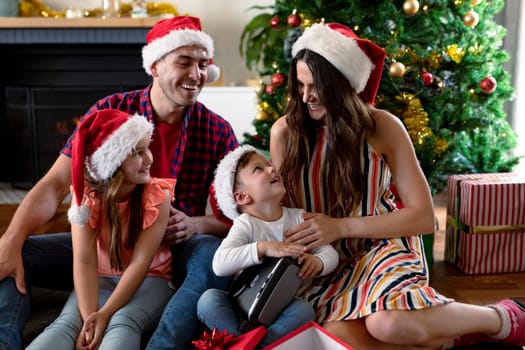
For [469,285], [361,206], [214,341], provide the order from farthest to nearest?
[469,285]
[361,206]
[214,341]

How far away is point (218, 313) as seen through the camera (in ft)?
5.19

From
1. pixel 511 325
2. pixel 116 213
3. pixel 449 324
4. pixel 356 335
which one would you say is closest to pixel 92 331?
pixel 116 213

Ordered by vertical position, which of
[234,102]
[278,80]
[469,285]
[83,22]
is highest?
[83,22]

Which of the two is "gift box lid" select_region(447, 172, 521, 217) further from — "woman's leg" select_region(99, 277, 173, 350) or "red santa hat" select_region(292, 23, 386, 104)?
"woman's leg" select_region(99, 277, 173, 350)

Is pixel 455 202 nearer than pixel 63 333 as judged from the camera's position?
No

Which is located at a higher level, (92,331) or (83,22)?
(83,22)

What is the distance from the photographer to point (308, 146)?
182 cm

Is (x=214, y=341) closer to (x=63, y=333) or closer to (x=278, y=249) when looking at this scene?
(x=278, y=249)

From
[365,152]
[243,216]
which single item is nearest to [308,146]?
[365,152]

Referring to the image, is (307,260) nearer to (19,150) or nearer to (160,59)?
(160,59)

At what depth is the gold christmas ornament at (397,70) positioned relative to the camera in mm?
2525

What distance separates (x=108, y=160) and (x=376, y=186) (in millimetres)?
769

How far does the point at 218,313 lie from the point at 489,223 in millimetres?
1428

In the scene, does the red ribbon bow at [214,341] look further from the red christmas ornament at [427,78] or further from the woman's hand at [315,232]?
the red christmas ornament at [427,78]
